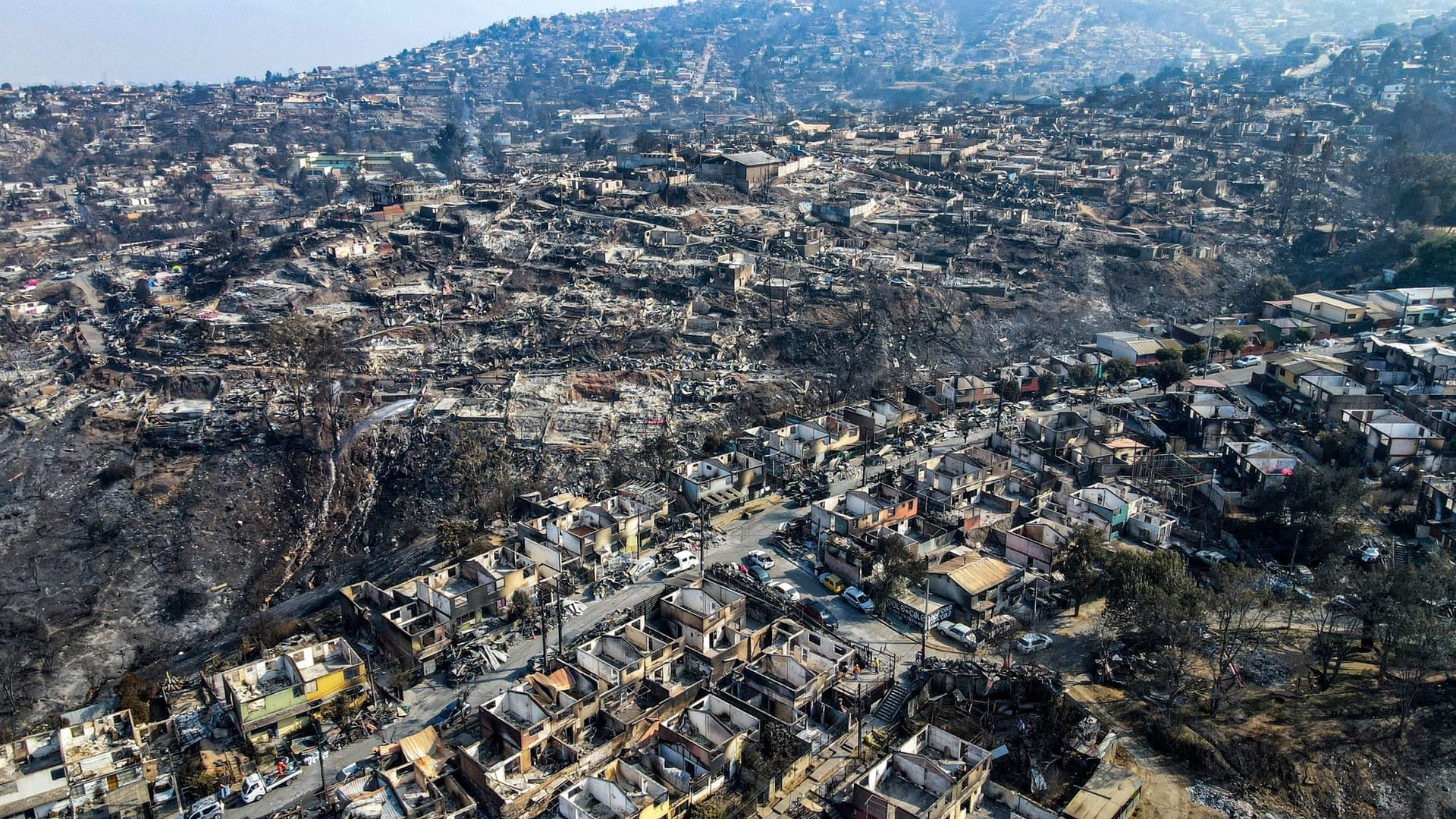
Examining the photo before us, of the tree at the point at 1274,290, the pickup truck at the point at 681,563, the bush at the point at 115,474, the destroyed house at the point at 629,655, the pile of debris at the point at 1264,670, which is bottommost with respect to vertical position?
the bush at the point at 115,474

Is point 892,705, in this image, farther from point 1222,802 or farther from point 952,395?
point 952,395

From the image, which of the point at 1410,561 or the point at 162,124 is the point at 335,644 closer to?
the point at 1410,561

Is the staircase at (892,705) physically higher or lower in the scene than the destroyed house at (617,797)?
lower

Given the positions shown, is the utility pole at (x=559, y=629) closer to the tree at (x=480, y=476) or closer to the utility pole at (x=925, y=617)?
the tree at (x=480, y=476)

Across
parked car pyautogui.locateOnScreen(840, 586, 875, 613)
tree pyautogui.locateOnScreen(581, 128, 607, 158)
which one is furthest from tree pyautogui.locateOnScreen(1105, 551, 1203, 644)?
tree pyautogui.locateOnScreen(581, 128, 607, 158)

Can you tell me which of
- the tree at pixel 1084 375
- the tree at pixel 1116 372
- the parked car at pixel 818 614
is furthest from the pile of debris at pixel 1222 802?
the tree at pixel 1116 372

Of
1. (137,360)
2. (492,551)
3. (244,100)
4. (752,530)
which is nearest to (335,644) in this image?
(492,551)

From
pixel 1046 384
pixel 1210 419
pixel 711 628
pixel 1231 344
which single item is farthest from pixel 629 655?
pixel 1231 344
